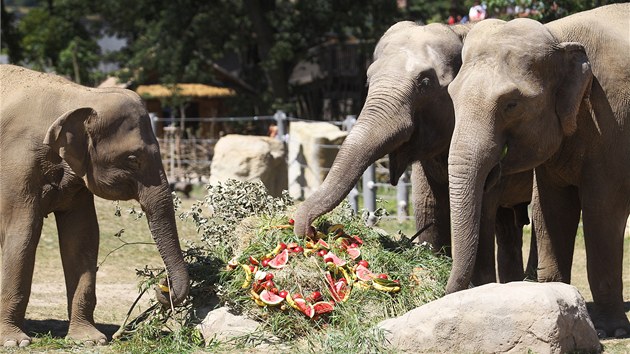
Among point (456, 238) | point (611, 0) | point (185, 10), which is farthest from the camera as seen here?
point (185, 10)

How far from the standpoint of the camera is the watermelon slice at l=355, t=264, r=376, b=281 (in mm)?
8219

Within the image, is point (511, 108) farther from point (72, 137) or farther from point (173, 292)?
point (72, 137)

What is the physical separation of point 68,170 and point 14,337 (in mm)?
1265

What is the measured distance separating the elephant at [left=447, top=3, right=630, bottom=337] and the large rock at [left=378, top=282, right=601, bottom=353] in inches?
19.7

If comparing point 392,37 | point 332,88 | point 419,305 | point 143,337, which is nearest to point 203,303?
point 143,337

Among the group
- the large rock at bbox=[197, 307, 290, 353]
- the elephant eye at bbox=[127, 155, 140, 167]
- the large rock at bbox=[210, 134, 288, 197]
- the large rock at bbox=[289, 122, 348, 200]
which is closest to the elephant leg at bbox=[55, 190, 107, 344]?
the elephant eye at bbox=[127, 155, 140, 167]

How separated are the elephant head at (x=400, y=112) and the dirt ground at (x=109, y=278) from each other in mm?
1948

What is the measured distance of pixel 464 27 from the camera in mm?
9531

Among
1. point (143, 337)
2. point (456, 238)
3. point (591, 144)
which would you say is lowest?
point (143, 337)

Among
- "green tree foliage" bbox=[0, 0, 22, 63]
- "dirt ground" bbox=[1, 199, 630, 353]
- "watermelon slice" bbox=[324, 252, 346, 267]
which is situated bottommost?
"dirt ground" bbox=[1, 199, 630, 353]

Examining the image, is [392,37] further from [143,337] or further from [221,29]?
[221,29]

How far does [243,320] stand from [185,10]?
75.9 ft

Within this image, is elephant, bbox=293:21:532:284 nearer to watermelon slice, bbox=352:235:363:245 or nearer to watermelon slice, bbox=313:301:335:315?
watermelon slice, bbox=352:235:363:245

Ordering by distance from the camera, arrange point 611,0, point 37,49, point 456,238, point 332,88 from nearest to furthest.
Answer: point 456,238, point 611,0, point 332,88, point 37,49
